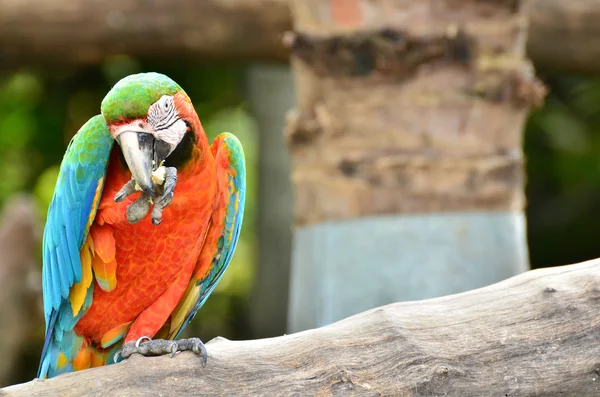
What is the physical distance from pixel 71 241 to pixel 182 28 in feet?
7.14

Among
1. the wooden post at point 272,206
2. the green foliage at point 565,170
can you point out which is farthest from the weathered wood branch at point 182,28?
the green foliage at point 565,170

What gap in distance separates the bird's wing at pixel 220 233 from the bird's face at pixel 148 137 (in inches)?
16.1

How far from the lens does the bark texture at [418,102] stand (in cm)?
271

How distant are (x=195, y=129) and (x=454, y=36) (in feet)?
3.48

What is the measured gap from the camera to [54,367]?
2.26 meters

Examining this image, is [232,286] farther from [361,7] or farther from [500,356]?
[500,356]

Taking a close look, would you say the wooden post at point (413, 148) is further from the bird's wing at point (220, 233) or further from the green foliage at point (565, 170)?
the green foliage at point (565, 170)

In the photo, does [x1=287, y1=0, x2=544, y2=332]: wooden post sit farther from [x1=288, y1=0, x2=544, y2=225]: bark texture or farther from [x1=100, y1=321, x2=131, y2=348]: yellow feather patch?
[x1=100, y1=321, x2=131, y2=348]: yellow feather patch

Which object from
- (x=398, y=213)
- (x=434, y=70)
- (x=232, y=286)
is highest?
(x=434, y=70)

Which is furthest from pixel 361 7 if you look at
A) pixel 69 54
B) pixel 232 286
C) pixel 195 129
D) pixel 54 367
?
pixel 232 286

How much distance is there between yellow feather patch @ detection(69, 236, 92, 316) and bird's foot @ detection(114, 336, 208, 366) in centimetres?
18

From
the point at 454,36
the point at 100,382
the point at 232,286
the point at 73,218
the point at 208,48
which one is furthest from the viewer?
the point at 232,286

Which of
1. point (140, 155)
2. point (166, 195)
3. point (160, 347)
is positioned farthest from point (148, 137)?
point (160, 347)

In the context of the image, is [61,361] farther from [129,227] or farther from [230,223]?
[230,223]
